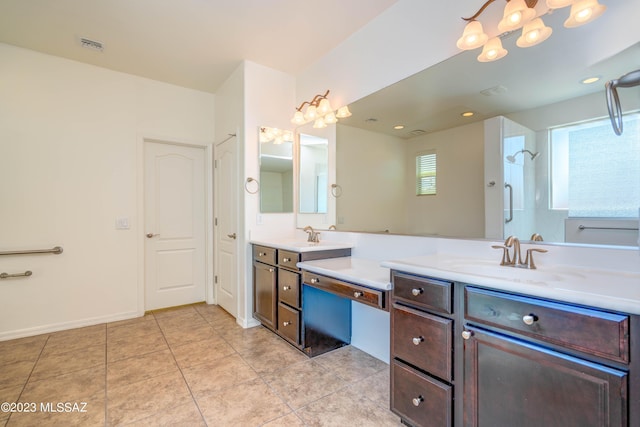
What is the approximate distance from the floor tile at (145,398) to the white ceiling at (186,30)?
2.71m

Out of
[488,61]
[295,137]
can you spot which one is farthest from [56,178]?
[488,61]

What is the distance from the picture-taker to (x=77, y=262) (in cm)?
301

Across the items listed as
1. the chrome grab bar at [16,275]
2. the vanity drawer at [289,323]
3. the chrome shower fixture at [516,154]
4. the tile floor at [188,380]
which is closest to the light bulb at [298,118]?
the vanity drawer at [289,323]

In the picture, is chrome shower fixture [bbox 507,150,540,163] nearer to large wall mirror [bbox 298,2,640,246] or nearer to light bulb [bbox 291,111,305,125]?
large wall mirror [bbox 298,2,640,246]

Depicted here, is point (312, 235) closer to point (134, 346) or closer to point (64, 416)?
point (134, 346)

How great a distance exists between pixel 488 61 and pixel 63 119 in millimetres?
3758

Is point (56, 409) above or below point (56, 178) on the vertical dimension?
below

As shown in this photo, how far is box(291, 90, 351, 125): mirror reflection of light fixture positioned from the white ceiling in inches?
17.5

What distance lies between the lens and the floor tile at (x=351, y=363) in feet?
6.98

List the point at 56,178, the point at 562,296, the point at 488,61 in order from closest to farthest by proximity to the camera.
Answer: the point at 562,296
the point at 488,61
the point at 56,178

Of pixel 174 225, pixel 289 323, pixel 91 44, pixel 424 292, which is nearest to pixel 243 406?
pixel 289 323

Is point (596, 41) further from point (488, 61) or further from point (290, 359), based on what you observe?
point (290, 359)

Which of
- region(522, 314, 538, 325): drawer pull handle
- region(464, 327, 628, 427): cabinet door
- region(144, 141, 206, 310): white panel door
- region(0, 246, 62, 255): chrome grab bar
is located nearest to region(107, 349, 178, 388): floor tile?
region(144, 141, 206, 310): white panel door

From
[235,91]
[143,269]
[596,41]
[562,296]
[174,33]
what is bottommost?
[143,269]
